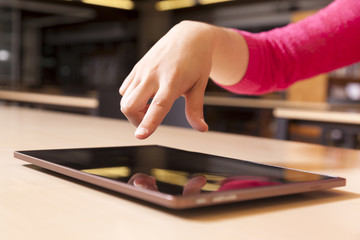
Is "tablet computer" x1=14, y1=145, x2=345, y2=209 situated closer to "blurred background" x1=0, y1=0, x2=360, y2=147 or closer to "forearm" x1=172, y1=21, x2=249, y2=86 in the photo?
"forearm" x1=172, y1=21, x2=249, y2=86

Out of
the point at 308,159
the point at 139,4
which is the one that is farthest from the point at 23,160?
the point at 139,4

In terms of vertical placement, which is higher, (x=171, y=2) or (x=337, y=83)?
(x=171, y=2)

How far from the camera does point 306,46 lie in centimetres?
84

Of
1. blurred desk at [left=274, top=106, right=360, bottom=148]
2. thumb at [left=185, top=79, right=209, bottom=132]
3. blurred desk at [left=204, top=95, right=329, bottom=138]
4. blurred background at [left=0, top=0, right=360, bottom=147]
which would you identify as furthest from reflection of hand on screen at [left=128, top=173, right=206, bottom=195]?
blurred background at [left=0, top=0, right=360, bottom=147]

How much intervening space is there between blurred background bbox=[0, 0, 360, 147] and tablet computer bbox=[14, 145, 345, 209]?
4.48 metres

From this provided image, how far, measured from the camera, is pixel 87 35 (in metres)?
7.44

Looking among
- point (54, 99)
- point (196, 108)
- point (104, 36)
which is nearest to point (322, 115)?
point (196, 108)

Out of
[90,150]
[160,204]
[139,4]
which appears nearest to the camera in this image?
[160,204]

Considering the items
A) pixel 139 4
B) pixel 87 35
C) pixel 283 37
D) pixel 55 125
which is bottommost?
pixel 55 125

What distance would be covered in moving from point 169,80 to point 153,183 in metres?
0.14

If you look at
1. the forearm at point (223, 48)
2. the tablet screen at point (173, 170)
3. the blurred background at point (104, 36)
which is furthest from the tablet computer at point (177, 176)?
the blurred background at point (104, 36)

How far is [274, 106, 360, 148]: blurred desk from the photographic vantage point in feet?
6.63

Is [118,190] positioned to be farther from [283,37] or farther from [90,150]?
[283,37]

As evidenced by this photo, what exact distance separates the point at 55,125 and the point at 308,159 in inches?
24.8
